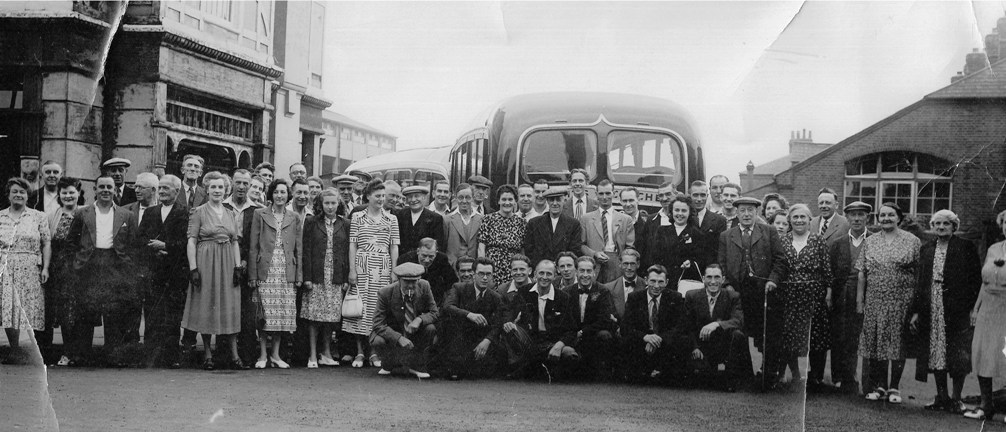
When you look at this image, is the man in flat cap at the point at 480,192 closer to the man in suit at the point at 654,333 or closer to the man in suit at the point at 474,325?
the man in suit at the point at 474,325

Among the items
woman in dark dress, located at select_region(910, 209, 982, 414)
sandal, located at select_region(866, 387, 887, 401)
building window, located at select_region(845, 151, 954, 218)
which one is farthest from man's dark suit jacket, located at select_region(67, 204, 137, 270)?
building window, located at select_region(845, 151, 954, 218)

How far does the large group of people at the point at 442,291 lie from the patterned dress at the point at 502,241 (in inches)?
3.3

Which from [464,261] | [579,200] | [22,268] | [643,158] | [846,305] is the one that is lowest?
[846,305]

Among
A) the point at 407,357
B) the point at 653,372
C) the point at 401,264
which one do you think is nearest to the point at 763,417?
the point at 653,372

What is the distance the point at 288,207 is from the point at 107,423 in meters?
2.48

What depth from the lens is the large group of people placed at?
5.46 metres

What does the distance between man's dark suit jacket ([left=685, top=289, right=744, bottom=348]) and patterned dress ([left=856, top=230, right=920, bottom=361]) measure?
806 mm

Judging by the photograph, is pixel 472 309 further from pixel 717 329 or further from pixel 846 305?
pixel 846 305

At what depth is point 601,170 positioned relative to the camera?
23.6ft

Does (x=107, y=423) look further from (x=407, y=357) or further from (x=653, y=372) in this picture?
(x=653, y=372)

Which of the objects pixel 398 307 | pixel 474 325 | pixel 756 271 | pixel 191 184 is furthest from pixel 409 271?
pixel 756 271

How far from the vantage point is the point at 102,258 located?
558 centimetres

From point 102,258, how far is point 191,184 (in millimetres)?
1002

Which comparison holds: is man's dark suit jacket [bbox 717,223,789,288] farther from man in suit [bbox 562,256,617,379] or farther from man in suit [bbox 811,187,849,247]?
man in suit [bbox 562,256,617,379]
